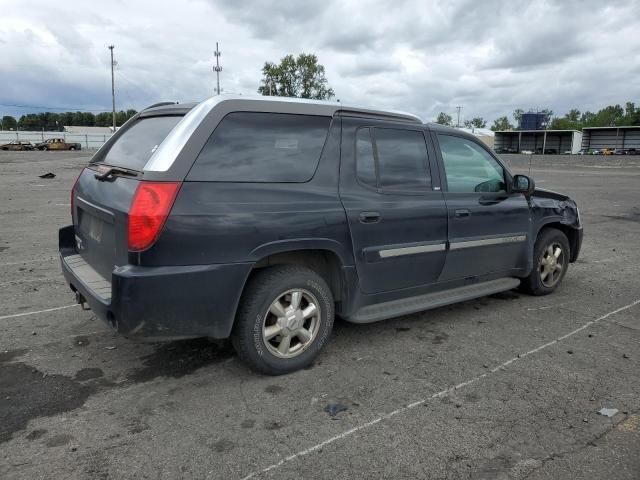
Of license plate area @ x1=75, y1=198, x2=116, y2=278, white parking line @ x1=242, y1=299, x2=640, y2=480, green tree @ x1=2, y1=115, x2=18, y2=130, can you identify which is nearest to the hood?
white parking line @ x1=242, y1=299, x2=640, y2=480

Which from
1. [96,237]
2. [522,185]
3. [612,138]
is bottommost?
[96,237]

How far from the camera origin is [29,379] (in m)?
3.50

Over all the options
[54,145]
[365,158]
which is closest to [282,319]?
[365,158]

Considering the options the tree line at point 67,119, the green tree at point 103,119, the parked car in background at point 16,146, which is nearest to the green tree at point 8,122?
the tree line at point 67,119

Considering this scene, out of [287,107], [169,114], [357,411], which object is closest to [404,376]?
[357,411]

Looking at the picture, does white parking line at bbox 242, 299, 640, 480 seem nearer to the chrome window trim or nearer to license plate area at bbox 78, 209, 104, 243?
the chrome window trim

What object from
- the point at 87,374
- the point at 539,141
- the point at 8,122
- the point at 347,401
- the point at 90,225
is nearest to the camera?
the point at 347,401

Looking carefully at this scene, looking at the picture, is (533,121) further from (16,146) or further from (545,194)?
Answer: (545,194)

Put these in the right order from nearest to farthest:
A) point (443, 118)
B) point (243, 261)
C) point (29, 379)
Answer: point (243, 261) → point (29, 379) → point (443, 118)

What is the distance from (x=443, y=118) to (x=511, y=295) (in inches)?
5491

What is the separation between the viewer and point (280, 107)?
3.60 metres

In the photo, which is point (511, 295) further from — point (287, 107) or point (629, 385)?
point (287, 107)

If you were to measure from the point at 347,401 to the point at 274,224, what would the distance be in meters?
1.21

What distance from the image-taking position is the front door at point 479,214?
4508mm
